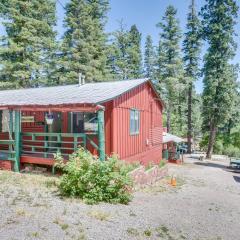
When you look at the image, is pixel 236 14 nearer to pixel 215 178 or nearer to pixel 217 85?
pixel 217 85

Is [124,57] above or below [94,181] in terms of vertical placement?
above

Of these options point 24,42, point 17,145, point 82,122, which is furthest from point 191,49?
point 17,145

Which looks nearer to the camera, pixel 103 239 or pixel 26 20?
pixel 103 239

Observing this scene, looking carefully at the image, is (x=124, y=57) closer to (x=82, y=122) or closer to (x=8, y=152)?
(x=82, y=122)

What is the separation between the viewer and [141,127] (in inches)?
726

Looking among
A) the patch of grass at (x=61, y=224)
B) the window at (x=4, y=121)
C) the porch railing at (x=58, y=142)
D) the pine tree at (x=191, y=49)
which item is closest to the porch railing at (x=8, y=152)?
the porch railing at (x=58, y=142)

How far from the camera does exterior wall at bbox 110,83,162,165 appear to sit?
582 inches

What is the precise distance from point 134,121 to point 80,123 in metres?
3.36

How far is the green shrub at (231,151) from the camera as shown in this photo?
42.7 metres

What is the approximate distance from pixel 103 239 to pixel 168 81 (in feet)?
115

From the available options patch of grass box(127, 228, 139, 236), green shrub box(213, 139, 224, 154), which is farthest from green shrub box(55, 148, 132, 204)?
green shrub box(213, 139, 224, 154)

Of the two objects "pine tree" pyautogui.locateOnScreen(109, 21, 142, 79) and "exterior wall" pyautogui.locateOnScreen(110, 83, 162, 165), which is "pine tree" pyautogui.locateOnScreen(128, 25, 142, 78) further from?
"exterior wall" pyautogui.locateOnScreen(110, 83, 162, 165)

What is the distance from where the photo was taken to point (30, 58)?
33406mm

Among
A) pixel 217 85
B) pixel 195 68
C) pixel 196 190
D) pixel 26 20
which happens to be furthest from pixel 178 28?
pixel 196 190
